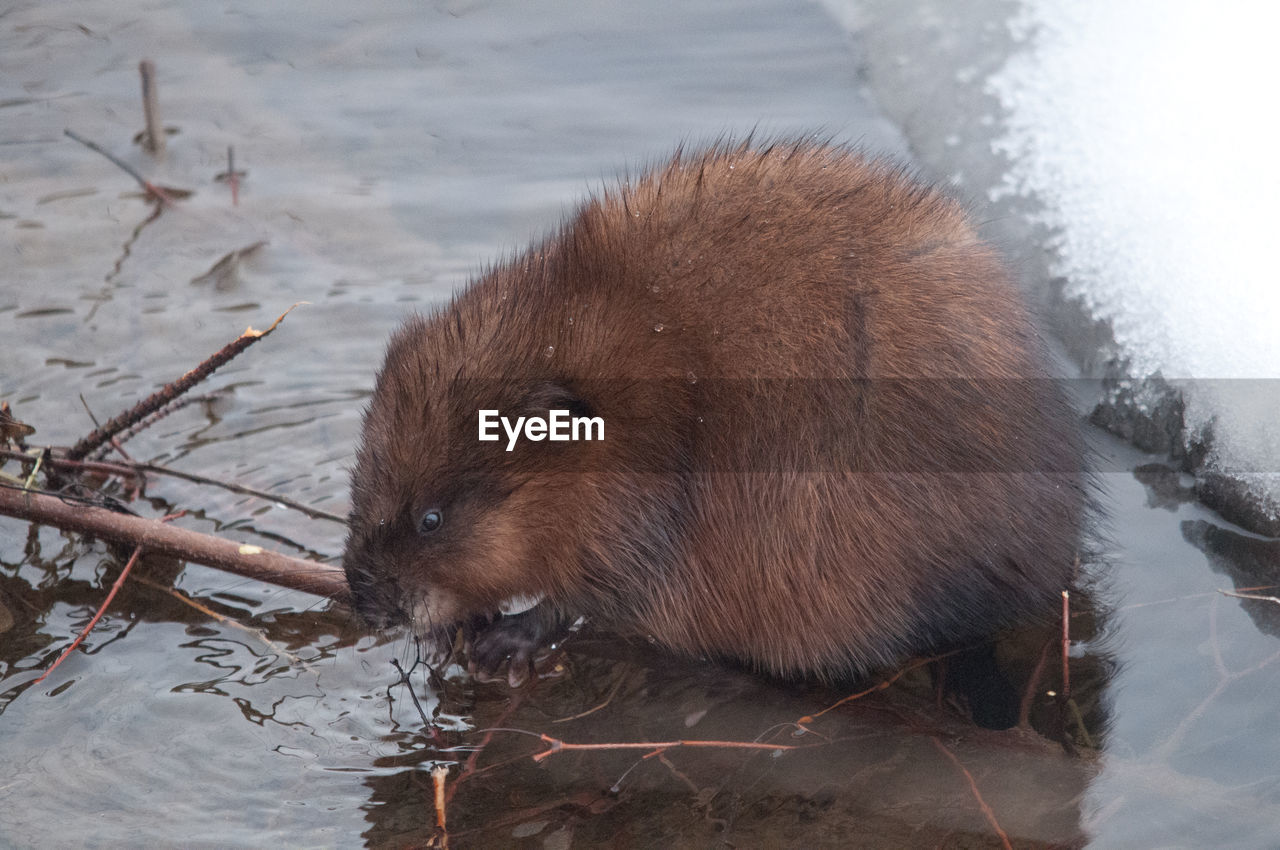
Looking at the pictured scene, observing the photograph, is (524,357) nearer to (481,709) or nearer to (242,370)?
(481,709)

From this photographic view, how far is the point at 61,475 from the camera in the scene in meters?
3.27

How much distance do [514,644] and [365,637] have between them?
1.22 ft

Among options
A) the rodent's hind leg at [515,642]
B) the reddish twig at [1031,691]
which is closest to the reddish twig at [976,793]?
the reddish twig at [1031,691]

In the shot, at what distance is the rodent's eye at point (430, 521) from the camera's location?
2883mm

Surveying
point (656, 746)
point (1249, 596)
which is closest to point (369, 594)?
point (656, 746)

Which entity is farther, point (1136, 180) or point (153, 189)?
point (153, 189)

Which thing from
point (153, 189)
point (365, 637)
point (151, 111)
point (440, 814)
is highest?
point (151, 111)

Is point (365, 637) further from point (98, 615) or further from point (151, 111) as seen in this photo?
point (151, 111)

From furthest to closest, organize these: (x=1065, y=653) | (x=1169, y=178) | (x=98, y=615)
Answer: (x=1169, y=178)
(x=98, y=615)
(x=1065, y=653)

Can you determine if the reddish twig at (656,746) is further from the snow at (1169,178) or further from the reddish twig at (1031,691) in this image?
the snow at (1169,178)

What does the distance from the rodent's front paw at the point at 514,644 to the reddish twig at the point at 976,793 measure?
968 mm

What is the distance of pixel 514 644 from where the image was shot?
3074mm

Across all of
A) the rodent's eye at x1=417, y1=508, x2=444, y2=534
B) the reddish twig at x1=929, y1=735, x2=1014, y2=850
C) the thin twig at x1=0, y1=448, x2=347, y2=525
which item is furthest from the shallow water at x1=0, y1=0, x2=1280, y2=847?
the rodent's eye at x1=417, y1=508, x2=444, y2=534

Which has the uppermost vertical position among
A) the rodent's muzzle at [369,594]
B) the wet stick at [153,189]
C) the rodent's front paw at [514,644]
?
the wet stick at [153,189]
